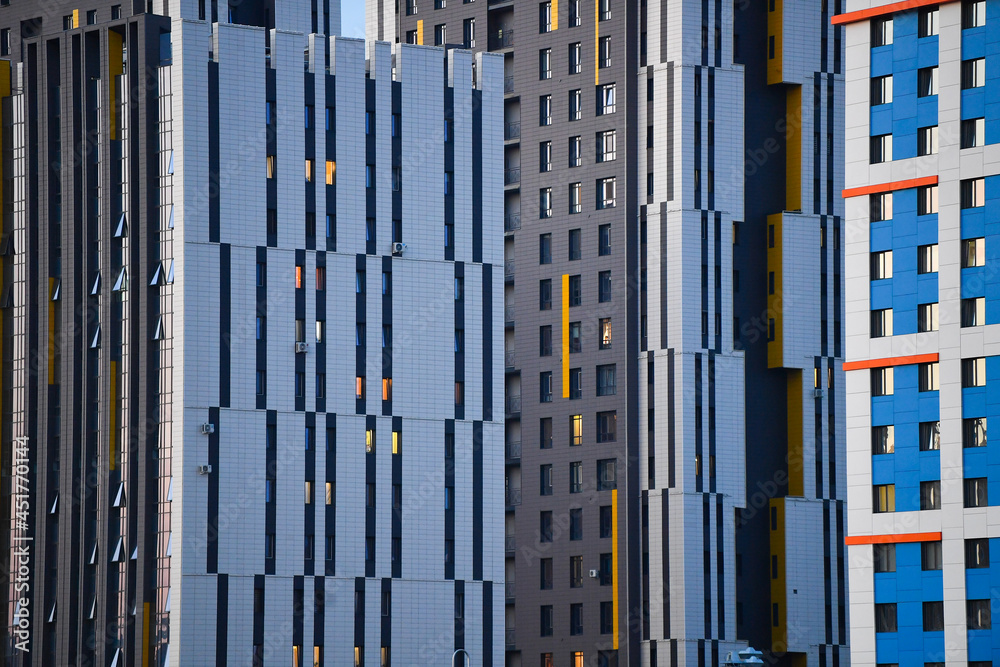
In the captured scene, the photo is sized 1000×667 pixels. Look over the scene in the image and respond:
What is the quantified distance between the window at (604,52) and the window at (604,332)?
55.2 feet

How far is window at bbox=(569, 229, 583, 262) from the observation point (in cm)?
14788

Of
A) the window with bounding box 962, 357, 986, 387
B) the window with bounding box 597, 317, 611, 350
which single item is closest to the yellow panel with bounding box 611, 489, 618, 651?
the window with bounding box 597, 317, 611, 350

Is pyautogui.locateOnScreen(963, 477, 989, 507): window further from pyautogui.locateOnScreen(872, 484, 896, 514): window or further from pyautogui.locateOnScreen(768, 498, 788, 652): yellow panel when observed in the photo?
pyautogui.locateOnScreen(768, 498, 788, 652): yellow panel

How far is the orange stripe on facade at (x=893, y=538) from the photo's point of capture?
300ft

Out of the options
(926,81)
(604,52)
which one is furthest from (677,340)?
(926,81)

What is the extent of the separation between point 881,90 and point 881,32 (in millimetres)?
2631

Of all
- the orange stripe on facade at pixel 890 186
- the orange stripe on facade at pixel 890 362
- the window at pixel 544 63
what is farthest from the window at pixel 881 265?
the window at pixel 544 63

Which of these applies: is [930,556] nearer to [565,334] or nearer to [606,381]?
[606,381]

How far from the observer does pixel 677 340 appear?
465 ft

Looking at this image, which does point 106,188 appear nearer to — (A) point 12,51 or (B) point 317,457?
(B) point 317,457

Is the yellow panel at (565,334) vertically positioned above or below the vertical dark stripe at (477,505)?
above

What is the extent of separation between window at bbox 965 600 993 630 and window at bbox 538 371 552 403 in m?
60.1

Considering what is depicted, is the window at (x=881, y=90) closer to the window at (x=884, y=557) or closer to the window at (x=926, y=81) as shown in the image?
the window at (x=926, y=81)

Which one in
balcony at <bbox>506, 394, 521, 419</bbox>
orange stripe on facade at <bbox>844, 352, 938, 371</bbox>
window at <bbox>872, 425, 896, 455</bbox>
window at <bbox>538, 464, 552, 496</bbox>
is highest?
orange stripe on facade at <bbox>844, 352, 938, 371</bbox>
